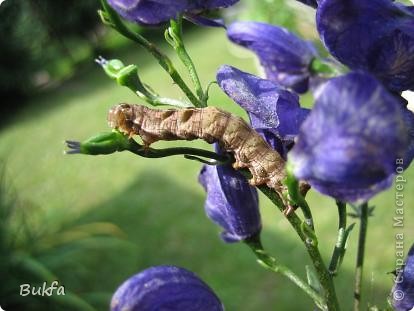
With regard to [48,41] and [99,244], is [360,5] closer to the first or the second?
[99,244]

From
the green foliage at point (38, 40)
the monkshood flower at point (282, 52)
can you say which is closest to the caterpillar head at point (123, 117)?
the monkshood flower at point (282, 52)

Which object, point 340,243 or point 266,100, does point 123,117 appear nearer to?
point 266,100

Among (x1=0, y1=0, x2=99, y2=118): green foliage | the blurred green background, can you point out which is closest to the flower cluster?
the blurred green background

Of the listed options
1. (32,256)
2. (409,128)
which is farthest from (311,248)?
(32,256)

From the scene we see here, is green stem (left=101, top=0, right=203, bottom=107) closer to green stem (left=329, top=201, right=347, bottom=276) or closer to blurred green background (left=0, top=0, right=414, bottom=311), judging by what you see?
green stem (left=329, top=201, right=347, bottom=276)

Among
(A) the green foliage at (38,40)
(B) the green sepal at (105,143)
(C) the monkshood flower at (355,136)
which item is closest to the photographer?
(C) the monkshood flower at (355,136)

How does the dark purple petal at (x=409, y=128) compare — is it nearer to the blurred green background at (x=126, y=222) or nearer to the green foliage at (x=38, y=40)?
the blurred green background at (x=126, y=222)
